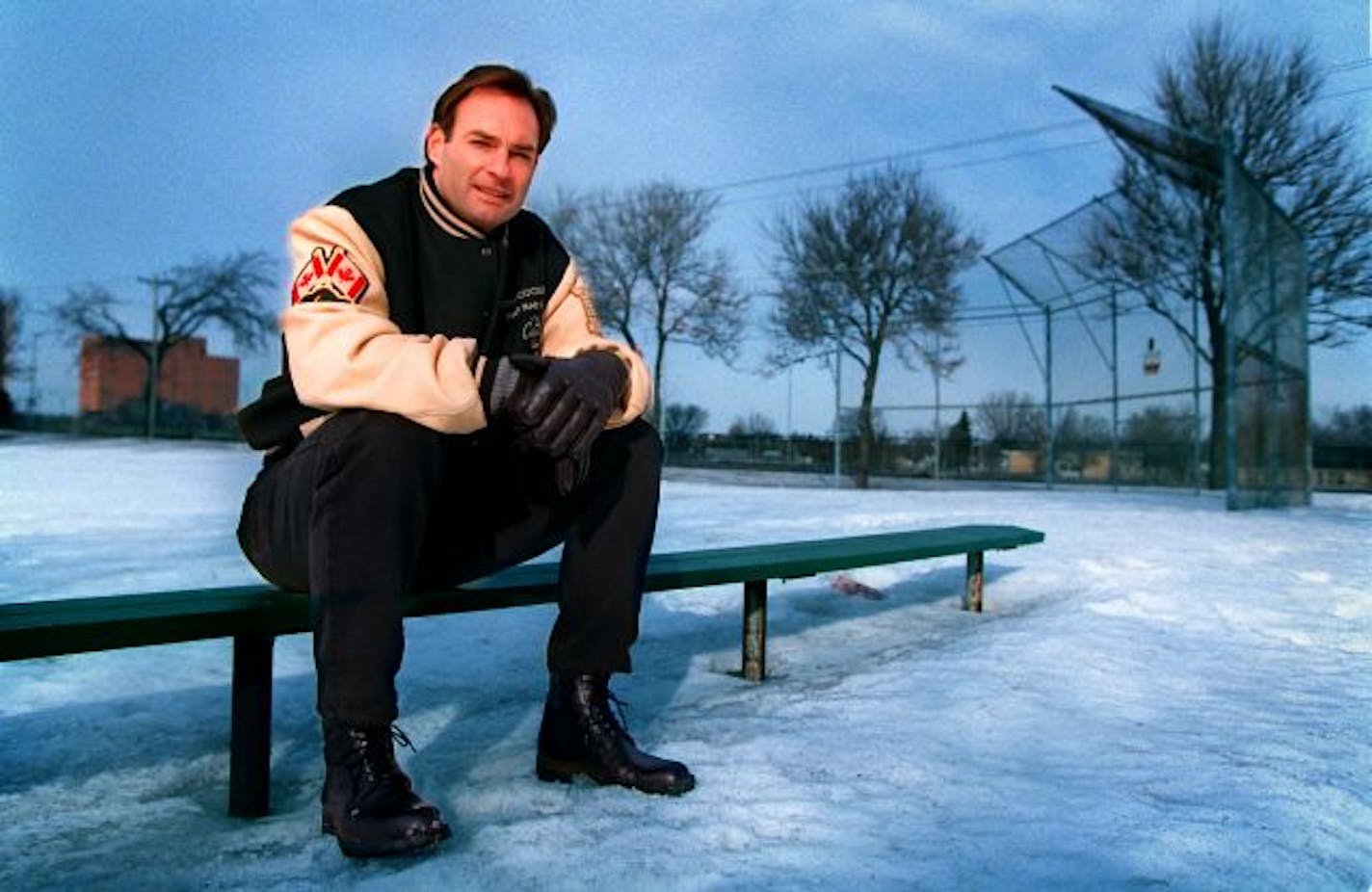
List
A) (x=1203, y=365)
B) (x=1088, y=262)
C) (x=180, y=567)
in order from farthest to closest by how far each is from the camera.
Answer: (x=1088, y=262) < (x=1203, y=365) < (x=180, y=567)

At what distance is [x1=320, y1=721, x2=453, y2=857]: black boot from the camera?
53.0 inches

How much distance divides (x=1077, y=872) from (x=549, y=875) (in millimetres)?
768

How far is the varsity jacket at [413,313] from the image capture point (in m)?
1.42

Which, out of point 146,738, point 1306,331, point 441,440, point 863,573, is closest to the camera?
point 441,440

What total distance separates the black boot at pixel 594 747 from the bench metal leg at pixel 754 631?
106 cm

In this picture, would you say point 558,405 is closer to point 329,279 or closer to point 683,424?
point 329,279

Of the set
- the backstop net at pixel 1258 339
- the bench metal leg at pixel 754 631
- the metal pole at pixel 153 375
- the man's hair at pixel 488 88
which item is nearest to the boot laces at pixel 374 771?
the man's hair at pixel 488 88

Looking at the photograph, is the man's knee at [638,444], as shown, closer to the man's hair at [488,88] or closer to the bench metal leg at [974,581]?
the man's hair at [488,88]

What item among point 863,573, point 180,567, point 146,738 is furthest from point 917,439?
point 146,738

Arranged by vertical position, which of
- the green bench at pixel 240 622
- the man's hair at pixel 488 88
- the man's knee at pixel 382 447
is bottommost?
the green bench at pixel 240 622

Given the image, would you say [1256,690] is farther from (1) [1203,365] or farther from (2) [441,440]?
(1) [1203,365]

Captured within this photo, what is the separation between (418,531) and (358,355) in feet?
0.92

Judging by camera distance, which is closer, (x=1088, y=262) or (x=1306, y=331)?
(x=1306, y=331)

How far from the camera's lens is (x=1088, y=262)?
1554 centimetres
